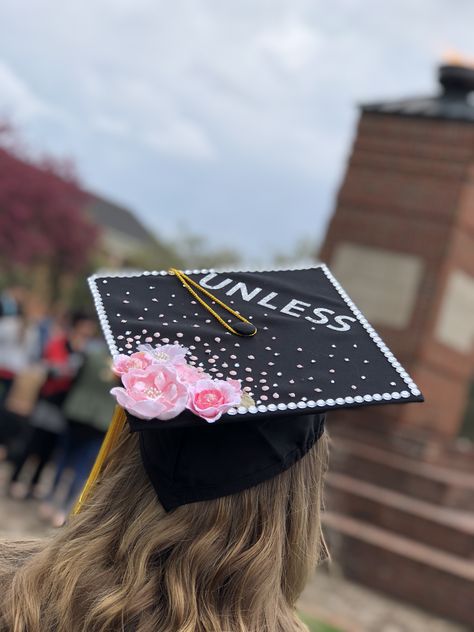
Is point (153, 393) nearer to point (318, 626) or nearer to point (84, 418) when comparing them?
point (318, 626)

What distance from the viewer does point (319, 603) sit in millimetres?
6477

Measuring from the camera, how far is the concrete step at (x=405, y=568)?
6.89 m

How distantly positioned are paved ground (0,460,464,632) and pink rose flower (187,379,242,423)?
4.99 meters

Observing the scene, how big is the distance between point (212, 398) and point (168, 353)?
0.14 m

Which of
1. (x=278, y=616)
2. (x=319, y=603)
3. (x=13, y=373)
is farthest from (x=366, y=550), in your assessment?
(x=278, y=616)

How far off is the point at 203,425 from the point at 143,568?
0.90 feet

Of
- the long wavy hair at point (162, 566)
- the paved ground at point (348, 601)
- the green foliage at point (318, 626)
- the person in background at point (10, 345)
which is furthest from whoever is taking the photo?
the person in background at point (10, 345)

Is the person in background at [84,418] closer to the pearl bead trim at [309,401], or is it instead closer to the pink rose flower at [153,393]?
the pearl bead trim at [309,401]

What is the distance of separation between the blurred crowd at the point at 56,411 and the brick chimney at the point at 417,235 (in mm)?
3153

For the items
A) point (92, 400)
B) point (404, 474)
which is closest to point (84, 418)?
point (92, 400)

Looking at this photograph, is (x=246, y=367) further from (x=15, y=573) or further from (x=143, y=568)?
(x=15, y=573)

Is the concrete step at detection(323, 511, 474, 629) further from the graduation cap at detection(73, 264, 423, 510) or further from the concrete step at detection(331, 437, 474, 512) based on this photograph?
the graduation cap at detection(73, 264, 423, 510)

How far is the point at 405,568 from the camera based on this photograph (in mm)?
7133

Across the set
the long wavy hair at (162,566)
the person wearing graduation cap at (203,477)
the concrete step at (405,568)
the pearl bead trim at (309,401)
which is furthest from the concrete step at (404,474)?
the long wavy hair at (162,566)
